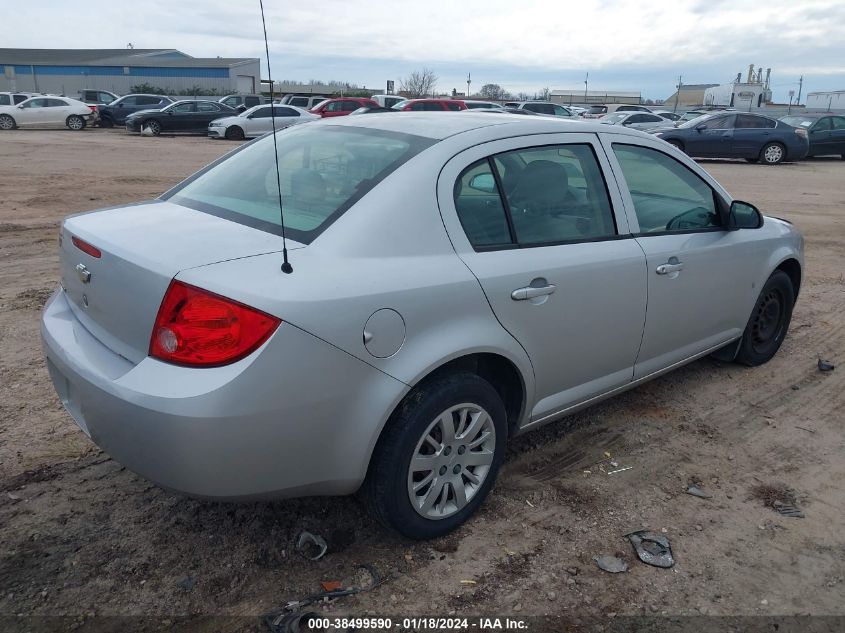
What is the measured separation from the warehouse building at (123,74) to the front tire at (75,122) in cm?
3254

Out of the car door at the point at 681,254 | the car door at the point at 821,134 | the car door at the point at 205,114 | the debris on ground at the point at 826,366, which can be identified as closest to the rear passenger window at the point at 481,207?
the car door at the point at 681,254

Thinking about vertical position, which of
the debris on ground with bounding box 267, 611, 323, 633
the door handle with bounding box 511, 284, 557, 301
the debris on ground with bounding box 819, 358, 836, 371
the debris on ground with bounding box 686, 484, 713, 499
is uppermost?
the door handle with bounding box 511, 284, 557, 301

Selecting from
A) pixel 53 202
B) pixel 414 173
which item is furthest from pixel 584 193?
pixel 53 202

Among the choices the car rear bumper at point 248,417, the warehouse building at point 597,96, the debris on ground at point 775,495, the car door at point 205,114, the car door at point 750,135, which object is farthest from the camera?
the warehouse building at point 597,96

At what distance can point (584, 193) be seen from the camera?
346cm

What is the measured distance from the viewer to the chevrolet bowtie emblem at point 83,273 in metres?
2.74

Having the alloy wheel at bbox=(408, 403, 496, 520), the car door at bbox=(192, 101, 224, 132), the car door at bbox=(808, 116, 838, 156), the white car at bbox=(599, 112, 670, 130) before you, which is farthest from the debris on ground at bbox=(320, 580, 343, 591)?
the car door at bbox=(192, 101, 224, 132)

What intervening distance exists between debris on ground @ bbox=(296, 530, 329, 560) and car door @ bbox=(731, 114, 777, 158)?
813 inches

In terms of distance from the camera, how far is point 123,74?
6250 cm

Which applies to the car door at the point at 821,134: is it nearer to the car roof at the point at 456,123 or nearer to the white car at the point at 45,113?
the car roof at the point at 456,123

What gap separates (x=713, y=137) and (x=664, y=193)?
1810 centimetres

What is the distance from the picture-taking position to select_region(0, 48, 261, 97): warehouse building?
61656mm

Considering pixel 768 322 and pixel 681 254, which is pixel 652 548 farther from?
pixel 768 322

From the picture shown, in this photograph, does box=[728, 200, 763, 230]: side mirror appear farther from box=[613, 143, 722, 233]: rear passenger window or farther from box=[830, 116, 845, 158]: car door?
box=[830, 116, 845, 158]: car door
